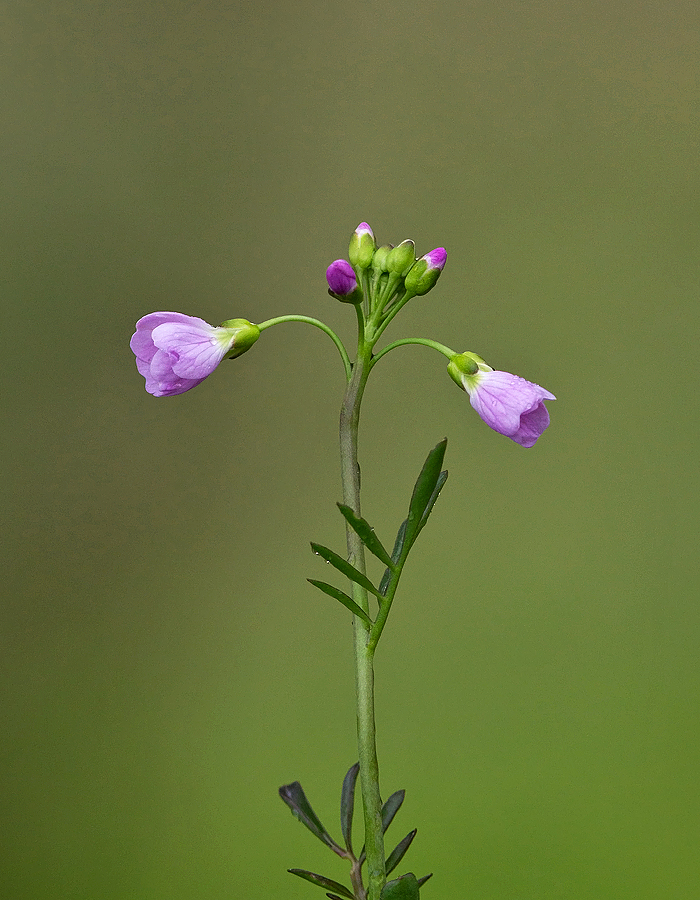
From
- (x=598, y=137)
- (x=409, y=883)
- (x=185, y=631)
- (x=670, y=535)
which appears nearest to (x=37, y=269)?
(x=185, y=631)

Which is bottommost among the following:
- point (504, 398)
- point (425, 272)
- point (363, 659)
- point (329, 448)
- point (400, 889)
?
point (400, 889)

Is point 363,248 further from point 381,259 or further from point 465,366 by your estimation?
point 465,366

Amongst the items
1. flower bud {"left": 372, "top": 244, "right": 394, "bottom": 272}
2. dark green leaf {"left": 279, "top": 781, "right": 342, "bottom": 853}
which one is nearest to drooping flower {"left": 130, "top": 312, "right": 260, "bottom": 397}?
flower bud {"left": 372, "top": 244, "right": 394, "bottom": 272}

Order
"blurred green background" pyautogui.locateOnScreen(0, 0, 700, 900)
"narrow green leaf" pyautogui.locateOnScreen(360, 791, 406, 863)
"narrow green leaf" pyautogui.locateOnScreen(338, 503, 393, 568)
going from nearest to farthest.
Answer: "narrow green leaf" pyautogui.locateOnScreen(338, 503, 393, 568), "narrow green leaf" pyautogui.locateOnScreen(360, 791, 406, 863), "blurred green background" pyautogui.locateOnScreen(0, 0, 700, 900)

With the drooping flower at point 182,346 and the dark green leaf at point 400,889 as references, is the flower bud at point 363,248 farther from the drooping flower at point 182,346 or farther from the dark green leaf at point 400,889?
the dark green leaf at point 400,889

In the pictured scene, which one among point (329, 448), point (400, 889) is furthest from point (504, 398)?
point (329, 448)

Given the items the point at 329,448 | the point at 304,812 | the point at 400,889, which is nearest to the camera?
the point at 400,889

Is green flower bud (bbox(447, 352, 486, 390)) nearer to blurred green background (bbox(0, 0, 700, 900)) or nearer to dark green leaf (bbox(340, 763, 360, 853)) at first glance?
dark green leaf (bbox(340, 763, 360, 853))
